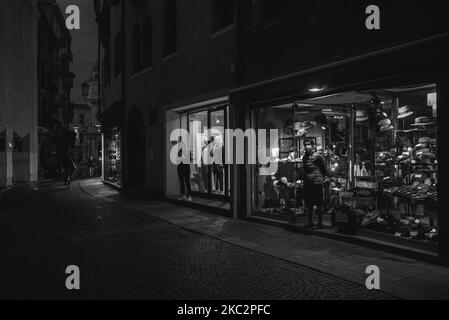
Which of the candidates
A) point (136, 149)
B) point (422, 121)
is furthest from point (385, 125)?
point (136, 149)

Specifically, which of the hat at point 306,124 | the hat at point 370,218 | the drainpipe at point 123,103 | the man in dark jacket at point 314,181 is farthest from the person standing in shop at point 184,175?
the hat at point 370,218

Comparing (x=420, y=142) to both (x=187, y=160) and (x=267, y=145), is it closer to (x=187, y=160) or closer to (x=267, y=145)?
(x=267, y=145)

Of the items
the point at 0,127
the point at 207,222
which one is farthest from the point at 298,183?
the point at 0,127

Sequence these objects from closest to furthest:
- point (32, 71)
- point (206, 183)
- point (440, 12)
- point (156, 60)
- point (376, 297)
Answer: point (376, 297) < point (440, 12) < point (206, 183) < point (156, 60) < point (32, 71)

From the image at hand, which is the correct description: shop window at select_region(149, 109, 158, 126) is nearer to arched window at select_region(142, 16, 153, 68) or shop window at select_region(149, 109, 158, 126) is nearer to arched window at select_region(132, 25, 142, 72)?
arched window at select_region(142, 16, 153, 68)

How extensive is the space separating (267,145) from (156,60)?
7708mm

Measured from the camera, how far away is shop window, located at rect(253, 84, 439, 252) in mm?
7707

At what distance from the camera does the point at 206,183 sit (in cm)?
1479

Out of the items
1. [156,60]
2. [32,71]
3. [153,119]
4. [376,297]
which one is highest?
[32,71]

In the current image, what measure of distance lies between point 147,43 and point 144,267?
13.5m

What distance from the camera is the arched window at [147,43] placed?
17906 millimetres

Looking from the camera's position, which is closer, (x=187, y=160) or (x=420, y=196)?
(x=420, y=196)

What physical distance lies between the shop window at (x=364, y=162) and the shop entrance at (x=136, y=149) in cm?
885

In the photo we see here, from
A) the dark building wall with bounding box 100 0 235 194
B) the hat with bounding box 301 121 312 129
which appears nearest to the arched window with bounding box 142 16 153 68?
the dark building wall with bounding box 100 0 235 194
